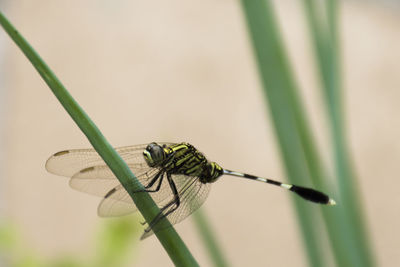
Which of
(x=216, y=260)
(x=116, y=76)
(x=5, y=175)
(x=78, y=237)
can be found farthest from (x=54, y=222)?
(x=216, y=260)

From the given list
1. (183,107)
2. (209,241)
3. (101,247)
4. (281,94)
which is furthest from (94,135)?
(183,107)

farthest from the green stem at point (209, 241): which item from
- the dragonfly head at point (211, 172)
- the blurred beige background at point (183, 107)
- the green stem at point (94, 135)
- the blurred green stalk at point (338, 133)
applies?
the blurred beige background at point (183, 107)

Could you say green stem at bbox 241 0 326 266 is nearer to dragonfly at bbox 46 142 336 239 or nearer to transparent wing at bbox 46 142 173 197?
dragonfly at bbox 46 142 336 239

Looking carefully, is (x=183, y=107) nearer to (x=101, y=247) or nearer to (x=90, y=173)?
(x=101, y=247)

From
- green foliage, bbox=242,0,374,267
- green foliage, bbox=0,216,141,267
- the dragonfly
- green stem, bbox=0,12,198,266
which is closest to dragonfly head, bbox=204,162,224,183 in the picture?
the dragonfly

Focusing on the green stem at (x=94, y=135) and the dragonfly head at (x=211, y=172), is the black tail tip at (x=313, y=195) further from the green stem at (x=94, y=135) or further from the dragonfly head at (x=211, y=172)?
the green stem at (x=94, y=135)

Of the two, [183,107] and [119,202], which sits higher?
[119,202]
